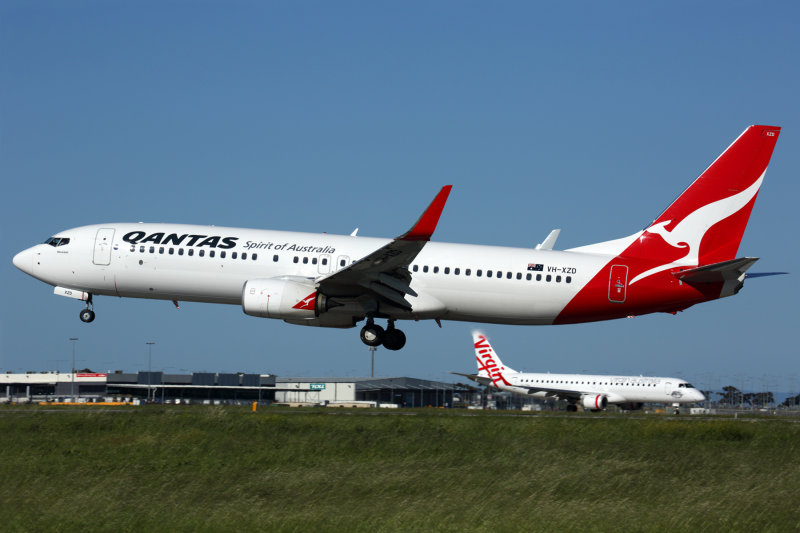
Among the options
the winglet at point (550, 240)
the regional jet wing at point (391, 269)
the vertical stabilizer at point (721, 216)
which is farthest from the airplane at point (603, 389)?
the regional jet wing at point (391, 269)

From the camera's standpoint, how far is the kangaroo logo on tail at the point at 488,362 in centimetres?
9062

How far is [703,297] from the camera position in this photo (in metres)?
40.2

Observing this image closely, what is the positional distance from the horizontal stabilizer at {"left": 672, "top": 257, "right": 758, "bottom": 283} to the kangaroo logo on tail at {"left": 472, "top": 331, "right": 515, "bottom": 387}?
51.1m

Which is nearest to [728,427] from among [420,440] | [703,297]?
[703,297]

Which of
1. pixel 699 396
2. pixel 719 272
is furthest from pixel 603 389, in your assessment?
pixel 719 272

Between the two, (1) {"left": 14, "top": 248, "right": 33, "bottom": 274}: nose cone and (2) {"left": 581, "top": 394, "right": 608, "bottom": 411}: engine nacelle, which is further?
(2) {"left": 581, "top": 394, "right": 608, "bottom": 411}: engine nacelle

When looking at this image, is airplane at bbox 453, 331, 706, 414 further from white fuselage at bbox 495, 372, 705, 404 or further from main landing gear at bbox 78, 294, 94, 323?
main landing gear at bbox 78, 294, 94, 323

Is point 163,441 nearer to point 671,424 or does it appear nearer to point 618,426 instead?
point 618,426

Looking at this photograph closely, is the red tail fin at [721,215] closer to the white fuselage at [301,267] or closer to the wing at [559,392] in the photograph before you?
the white fuselage at [301,267]

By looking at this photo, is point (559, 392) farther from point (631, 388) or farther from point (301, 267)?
point (301, 267)

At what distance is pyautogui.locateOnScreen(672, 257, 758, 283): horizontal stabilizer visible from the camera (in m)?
37.5

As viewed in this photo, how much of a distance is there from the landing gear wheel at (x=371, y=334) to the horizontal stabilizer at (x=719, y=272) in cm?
1324

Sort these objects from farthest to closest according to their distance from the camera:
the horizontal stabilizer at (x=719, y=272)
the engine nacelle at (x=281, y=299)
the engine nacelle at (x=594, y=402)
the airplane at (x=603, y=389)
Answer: the airplane at (x=603, y=389) → the engine nacelle at (x=594, y=402) → the engine nacelle at (x=281, y=299) → the horizontal stabilizer at (x=719, y=272)

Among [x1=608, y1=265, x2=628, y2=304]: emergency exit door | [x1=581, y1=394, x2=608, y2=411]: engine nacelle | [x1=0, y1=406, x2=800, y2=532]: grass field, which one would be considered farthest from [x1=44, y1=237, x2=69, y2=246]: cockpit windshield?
[x1=581, y1=394, x2=608, y2=411]: engine nacelle
